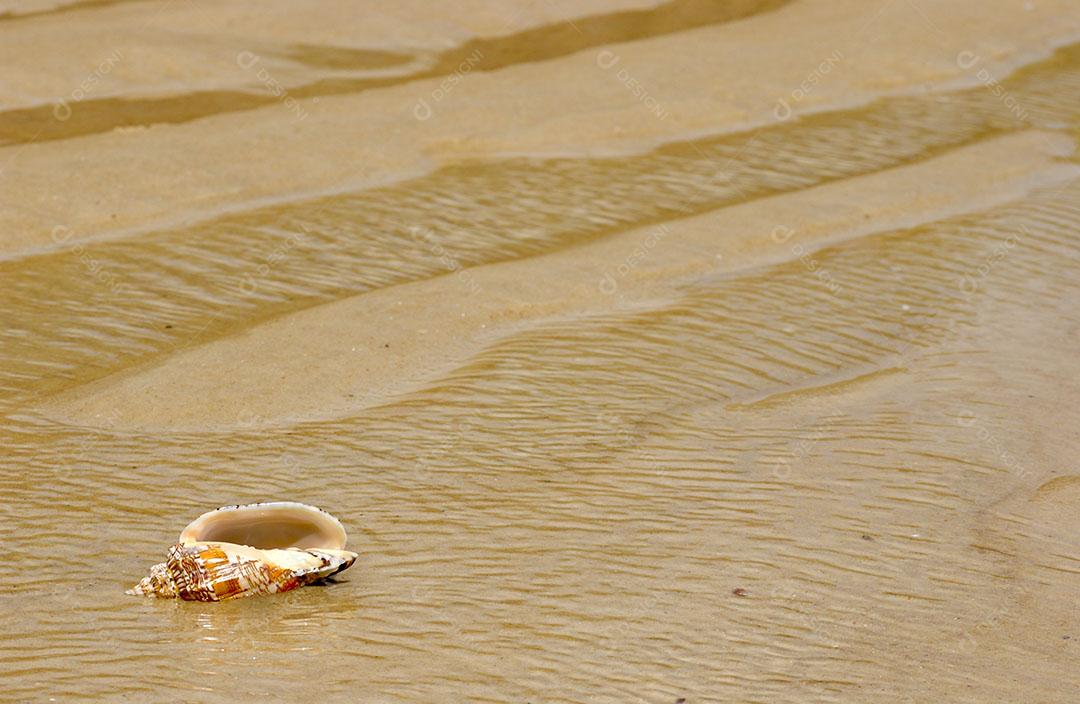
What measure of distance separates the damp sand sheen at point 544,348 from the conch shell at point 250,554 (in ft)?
0.22

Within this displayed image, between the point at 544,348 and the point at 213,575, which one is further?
the point at 544,348

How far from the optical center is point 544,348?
646 cm

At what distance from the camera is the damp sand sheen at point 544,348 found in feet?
14.2

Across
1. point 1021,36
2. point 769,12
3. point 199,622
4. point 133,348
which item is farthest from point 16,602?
point 1021,36

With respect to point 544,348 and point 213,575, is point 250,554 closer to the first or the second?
point 213,575

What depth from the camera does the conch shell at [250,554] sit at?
14.2 feet

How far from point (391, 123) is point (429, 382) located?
3300mm

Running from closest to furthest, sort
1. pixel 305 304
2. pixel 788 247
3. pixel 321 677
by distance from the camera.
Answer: pixel 321 677 < pixel 305 304 < pixel 788 247

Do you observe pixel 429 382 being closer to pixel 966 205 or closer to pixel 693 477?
pixel 693 477

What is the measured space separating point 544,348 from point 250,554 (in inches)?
93.1

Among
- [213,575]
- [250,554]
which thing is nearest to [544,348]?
[250,554]

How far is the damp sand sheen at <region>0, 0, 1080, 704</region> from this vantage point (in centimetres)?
433

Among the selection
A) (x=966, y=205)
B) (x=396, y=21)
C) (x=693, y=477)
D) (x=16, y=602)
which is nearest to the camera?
(x=16, y=602)

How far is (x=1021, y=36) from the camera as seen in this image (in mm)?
11688
